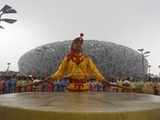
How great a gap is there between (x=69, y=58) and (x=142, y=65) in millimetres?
41526

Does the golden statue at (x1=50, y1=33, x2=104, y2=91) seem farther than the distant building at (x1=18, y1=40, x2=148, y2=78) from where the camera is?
No

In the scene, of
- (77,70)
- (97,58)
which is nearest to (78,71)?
(77,70)

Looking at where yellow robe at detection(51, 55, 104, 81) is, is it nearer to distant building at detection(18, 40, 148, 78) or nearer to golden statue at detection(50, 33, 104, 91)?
golden statue at detection(50, 33, 104, 91)

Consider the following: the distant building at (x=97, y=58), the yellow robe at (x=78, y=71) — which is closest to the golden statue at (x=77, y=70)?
the yellow robe at (x=78, y=71)

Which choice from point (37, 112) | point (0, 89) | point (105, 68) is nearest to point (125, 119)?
point (37, 112)

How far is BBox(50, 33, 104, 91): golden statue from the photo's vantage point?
4332mm

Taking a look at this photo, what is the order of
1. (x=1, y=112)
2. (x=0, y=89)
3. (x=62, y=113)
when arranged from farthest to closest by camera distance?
1. (x=0, y=89)
2. (x=1, y=112)
3. (x=62, y=113)

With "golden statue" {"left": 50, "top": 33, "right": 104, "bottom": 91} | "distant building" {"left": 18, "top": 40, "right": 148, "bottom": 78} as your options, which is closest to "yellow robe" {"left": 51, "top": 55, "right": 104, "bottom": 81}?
"golden statue" {"left": 50, "top": 33, "right": 104, "bottom": 91}

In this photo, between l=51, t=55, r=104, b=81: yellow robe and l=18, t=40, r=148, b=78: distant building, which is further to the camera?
l=18, t=40, r=148, b=78: distant building

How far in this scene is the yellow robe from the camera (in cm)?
436

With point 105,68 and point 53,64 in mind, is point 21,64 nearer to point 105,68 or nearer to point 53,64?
point 53,64

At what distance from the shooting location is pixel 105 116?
2.09 meters

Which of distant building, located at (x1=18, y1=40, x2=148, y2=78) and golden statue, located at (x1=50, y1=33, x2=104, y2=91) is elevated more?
distant building, located at (x1=18, y1=40, x2=148, y2=78)

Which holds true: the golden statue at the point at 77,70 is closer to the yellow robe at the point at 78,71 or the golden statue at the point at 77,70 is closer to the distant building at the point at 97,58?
the yellow robe at the point at 78,71
